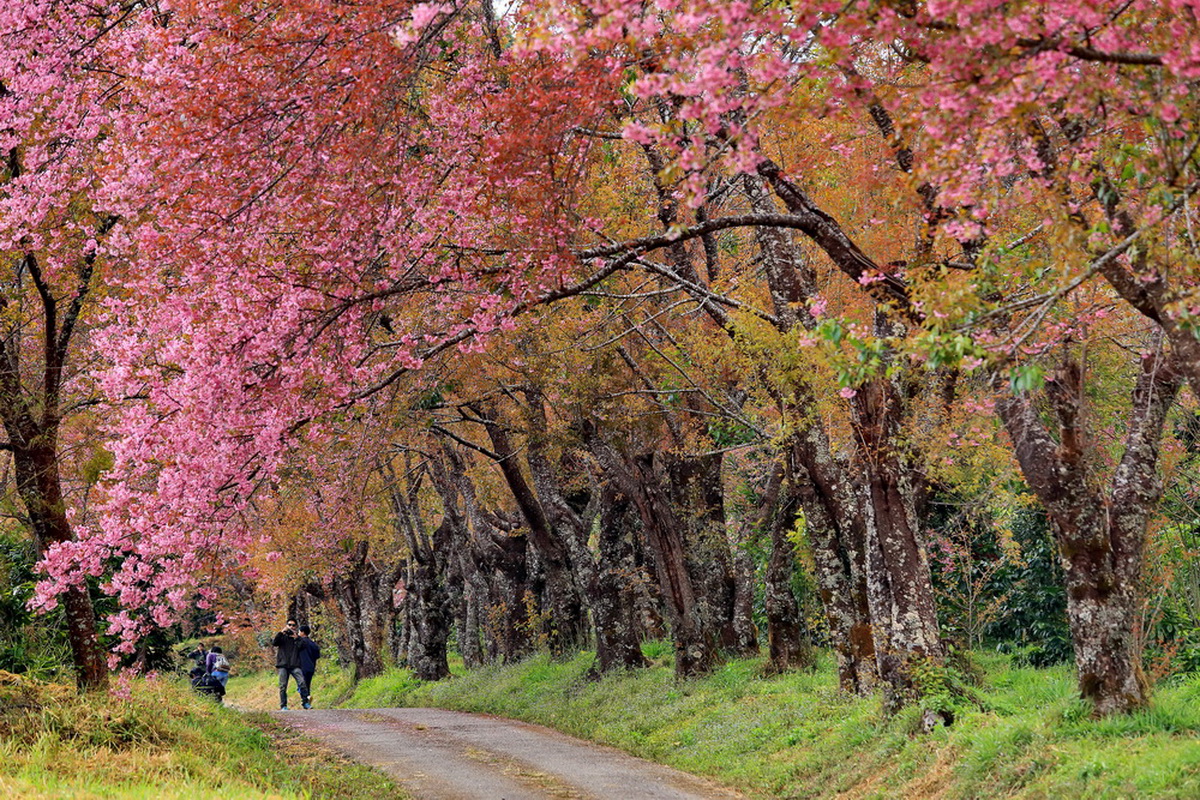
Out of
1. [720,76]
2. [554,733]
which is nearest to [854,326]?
[720,76]

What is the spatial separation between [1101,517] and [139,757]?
31.4 feet

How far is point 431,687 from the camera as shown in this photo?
30141 mm

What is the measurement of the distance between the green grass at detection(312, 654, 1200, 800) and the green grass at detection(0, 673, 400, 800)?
4529mm

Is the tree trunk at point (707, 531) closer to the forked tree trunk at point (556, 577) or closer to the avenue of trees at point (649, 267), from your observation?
the avenue of trees at point (649, 267)

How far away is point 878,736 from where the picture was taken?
41.8 feet

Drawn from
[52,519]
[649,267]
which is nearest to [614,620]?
[52,519]

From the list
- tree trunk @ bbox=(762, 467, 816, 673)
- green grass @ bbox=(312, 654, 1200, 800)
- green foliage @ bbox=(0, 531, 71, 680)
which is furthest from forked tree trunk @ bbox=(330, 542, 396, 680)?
tree trunk @ bbox=(762, 467, 816, 673)

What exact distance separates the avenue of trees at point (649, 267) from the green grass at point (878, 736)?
0.53 metres

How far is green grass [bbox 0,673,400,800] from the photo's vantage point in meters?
9.17

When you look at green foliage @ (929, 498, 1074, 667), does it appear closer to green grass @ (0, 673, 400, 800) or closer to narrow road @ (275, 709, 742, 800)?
narrow road @ (275, 709, 742, 800)

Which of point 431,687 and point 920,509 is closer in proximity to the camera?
point 920,509

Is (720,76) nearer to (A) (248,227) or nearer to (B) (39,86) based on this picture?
(A) (248,227)

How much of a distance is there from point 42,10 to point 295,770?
29.8 ft

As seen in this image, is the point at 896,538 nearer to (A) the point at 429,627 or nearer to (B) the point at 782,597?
(B) the point at 782,597
